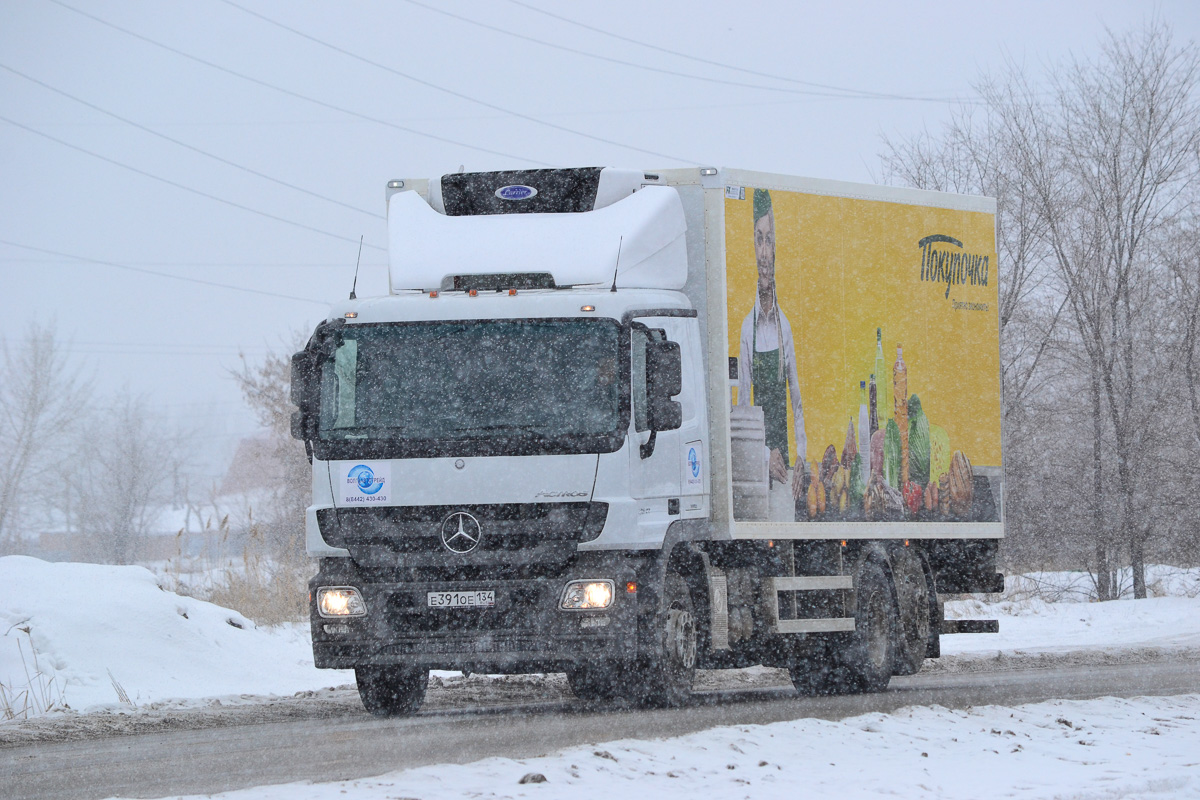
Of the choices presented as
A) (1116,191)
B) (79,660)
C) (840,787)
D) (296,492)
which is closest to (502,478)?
(840,787)

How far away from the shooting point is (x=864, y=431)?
13109mm

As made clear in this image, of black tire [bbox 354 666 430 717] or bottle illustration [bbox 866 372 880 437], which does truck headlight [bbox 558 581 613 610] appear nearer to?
black tire [bbox 354 666 430 717]

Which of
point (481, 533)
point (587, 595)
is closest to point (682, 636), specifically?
point (587, 595)

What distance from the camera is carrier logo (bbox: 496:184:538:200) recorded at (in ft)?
37.3

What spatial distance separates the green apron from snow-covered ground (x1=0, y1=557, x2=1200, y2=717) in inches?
199

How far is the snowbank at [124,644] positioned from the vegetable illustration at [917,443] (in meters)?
6.08

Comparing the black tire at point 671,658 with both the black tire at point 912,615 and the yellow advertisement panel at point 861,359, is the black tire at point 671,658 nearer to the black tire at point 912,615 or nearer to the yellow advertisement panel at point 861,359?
the yellow advertisement panel at point 861,359

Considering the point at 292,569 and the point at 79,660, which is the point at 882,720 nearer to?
the point at 79,660

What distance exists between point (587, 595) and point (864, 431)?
3.98 m

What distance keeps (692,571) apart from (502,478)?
81.7 inches

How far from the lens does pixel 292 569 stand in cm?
1892

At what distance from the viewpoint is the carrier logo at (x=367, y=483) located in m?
10.2

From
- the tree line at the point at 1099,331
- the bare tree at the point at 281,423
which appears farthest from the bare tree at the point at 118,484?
the tree line at the point at 1099,331

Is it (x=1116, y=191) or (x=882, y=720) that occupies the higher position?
(x=1116, y=191)
